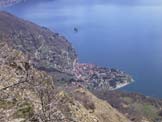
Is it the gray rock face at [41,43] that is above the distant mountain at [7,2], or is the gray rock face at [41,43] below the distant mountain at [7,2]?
below

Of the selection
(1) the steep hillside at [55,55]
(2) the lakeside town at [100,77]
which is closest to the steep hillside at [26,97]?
(2) the lakeside town at [100,77]

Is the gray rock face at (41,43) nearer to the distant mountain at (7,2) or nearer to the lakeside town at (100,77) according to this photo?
the lakeside town at (100,77)

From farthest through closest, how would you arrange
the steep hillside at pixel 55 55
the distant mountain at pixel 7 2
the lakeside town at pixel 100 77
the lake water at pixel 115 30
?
the distant mountain at pixel 7 2 < the lake water at pixel 115 30 < the steep hillside at pixel 55 55 < the lakeside town at pixel 100 77

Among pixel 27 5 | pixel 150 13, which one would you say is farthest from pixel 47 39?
pixel 27 5

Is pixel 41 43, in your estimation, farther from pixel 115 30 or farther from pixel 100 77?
pixel 100 77

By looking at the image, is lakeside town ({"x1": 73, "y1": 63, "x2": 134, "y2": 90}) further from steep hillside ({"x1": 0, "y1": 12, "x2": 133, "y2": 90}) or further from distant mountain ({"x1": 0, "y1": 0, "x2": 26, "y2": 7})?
distant mountain ({"x1": 0, "y1": 0, "x2": 26, "y2": 7})
